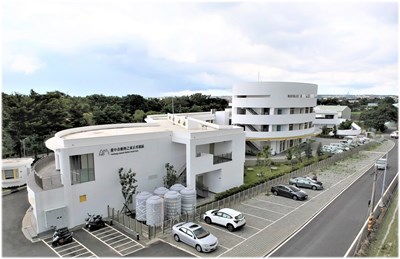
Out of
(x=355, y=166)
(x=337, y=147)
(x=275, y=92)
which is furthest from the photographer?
(x=337, y=147)

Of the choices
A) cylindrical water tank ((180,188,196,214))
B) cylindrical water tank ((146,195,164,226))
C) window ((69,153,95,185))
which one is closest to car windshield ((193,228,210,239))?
cylindrical water tank ((146,195,164,226))

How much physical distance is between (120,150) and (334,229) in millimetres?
16651

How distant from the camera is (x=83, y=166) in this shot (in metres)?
20.1

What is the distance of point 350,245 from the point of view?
1647 cm

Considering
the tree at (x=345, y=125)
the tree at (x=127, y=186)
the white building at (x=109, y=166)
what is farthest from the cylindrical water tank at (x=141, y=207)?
the tree at (x=345, y=125)

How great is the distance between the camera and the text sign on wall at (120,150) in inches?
809

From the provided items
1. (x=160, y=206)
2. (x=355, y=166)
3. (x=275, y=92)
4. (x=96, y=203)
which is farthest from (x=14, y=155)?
(x=355, y=166)

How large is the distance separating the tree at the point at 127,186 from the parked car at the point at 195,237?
529 centimetres

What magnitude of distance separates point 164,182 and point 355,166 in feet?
92.0

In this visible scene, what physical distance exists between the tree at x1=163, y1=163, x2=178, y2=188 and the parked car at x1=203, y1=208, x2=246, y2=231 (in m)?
4.85

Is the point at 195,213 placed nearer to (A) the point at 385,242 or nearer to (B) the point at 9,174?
(A) the point at 385,242

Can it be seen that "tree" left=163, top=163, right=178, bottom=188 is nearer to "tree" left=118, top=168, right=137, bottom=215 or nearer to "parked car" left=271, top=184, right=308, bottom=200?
"tree" left=118, top=168, right=137, bottom=215

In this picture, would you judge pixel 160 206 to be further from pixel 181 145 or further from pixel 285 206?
pixel 285 206

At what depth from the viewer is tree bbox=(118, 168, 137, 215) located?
20.8 metres
